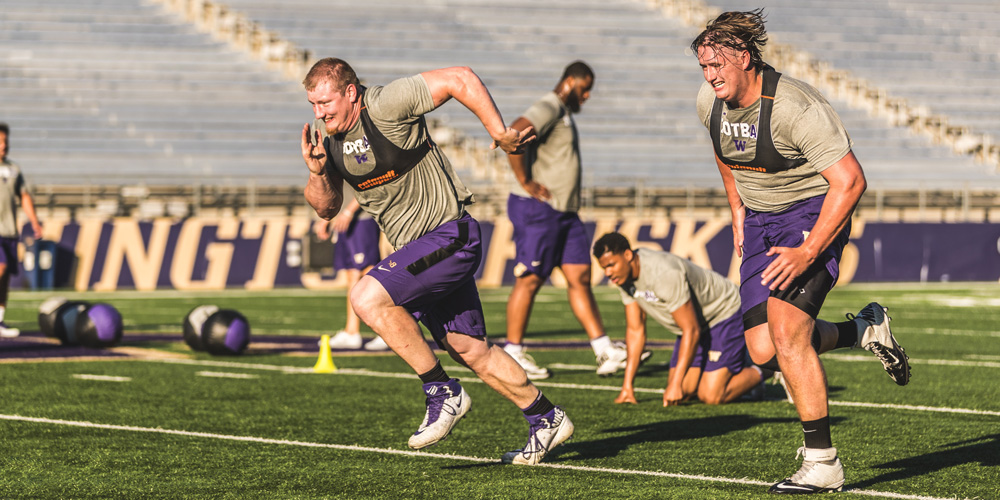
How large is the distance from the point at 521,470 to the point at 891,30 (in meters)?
35.2

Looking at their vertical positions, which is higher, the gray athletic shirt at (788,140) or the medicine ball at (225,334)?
the gray athletic shirt at (788,140)

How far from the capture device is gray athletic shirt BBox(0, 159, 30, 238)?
12945mm

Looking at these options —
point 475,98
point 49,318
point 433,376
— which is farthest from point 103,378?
point 475,98

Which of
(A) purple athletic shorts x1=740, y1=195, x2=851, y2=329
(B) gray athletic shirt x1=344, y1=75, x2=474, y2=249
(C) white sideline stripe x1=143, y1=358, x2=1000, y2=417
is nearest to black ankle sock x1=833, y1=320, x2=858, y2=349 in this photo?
(A) purple athletic shorts x1=740, y1=195, x2=851, y2=329

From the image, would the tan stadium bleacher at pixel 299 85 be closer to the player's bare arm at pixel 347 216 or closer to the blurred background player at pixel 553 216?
the player's bare arm at pixel 347 216

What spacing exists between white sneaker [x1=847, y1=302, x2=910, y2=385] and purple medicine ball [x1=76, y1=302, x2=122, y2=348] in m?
7.46

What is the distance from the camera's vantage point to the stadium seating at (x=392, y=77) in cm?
2864

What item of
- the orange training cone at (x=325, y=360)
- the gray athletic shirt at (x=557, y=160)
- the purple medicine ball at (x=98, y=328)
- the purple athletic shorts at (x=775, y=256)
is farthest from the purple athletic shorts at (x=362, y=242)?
the purple athletic shorts at (x=775, y=256)

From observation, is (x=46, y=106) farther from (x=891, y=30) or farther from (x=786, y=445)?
(x=786, y=445)

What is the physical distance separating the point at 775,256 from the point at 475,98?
140 centimetres

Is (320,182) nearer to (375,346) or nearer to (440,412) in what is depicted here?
(440,412)

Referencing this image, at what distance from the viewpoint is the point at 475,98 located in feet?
17.7

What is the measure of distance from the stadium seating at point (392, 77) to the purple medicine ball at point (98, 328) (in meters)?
13.2

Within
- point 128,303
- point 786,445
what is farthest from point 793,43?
point 786,445
